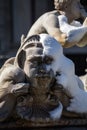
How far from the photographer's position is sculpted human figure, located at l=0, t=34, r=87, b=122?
3.41m

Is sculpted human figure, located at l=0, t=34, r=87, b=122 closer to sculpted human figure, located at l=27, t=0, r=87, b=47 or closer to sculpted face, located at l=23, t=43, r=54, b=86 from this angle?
sculpted face, located at l=23, t=43, r=54, b=86

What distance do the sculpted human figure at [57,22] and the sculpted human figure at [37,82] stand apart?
21.9 inches

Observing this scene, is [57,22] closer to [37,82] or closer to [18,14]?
[37,82]

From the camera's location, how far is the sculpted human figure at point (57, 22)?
4055mm

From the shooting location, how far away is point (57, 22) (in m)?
4.23

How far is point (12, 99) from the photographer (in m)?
3.43

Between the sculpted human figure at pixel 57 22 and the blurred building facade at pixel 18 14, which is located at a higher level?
the sculpted human figure at pixel 57 22

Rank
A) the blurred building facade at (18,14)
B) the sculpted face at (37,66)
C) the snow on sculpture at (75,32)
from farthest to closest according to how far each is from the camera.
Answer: the blurred building facade at (18,14), the snow on sculpture at (75,32), the sculpted face at (37,66)

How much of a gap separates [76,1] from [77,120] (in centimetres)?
128

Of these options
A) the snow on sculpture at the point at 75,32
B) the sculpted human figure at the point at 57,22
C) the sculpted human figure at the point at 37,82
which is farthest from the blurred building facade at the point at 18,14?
the sculpted human figure at the point at 37,82

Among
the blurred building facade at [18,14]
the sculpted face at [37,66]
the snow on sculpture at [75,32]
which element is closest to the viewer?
the sculpted face at [37,66]

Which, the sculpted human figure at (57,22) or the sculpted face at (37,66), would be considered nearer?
the sculpted face at (37,66)

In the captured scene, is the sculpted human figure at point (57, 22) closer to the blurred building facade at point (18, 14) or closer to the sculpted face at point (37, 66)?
the sculpted face at point (37, 66)

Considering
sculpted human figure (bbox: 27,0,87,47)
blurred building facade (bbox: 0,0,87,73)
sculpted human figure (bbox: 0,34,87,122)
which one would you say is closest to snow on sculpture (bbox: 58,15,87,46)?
sculpted human figure (bbox: 27,0,87,47)
